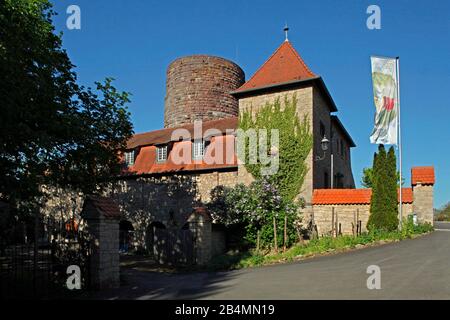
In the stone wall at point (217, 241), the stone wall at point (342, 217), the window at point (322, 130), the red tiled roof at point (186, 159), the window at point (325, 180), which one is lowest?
the stone wall at point (217, 241)

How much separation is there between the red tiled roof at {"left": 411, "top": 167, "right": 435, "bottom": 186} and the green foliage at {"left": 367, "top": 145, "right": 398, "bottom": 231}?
861 mm

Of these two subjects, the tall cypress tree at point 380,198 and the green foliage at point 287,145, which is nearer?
the tall cypress tree at point 380,198

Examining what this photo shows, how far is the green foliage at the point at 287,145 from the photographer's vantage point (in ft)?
60.8

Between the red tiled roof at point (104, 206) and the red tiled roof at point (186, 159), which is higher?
the red tiled roof at point (186, 159)

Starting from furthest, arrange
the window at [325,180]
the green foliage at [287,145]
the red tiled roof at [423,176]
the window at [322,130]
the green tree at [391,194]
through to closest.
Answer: the window at [325,180] < the window at [322,130] < the green foliage at [287,145] < the red tiled roof at [423,176] < the green tree at [391,194]

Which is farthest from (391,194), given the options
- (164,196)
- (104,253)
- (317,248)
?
(164,196)

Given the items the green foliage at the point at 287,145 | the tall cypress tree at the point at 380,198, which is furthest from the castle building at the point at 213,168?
the tall cypress tree at the point at 380,198

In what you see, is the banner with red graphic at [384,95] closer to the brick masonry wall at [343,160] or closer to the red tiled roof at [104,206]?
the brick masonry wall at [343,160]

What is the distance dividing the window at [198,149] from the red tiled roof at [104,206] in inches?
498

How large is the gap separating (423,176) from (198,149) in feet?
37.5

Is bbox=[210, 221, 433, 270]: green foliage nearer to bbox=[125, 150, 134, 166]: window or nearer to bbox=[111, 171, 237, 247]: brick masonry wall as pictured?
bbox=[111, 171, 237, 247]: brick masonry wall

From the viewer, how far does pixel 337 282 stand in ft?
27.9

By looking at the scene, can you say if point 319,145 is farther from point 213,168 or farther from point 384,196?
point 213,168
